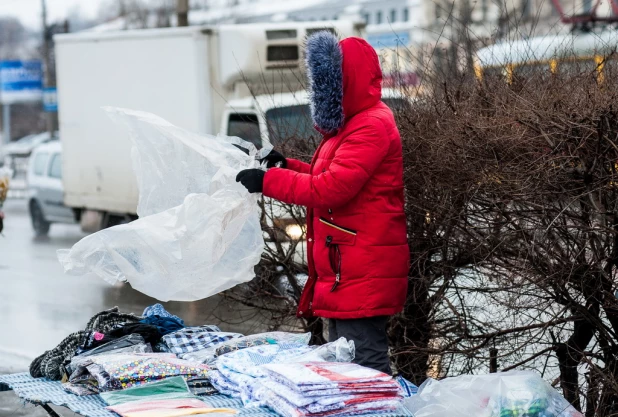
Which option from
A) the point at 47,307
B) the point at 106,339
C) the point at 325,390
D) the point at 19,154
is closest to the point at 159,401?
the point at 325,390

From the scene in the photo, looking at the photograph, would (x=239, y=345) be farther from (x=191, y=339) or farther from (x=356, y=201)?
(x=356, y=201)

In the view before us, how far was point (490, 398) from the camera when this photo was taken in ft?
13.1

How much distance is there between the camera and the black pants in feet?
14.2

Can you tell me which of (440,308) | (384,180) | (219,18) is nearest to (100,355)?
(384,180)

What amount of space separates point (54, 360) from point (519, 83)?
8.72 feet

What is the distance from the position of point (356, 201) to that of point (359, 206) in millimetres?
25

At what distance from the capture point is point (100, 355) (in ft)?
13.9

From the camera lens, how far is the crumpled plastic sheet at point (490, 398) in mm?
3949

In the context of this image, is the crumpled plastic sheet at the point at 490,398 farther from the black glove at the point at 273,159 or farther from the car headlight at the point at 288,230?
the car headlight at the point at 288,230

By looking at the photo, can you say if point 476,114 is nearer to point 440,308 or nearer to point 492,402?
point 440,308

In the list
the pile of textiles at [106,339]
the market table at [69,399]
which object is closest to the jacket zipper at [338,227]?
the market table at [69,399]

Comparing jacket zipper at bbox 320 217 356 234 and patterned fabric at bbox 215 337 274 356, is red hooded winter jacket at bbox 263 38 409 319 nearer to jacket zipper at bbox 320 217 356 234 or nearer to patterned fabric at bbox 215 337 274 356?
jacket zipper at bbox 320 217 356 234

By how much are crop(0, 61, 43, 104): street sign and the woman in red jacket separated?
47156 mm

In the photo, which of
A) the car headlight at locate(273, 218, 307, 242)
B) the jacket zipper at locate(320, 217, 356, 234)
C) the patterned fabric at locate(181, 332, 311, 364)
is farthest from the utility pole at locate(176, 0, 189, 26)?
the jacket zipper at locate(320, 217, 356, 234)
